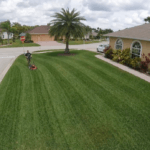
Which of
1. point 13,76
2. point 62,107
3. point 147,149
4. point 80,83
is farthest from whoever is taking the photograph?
point 13,76

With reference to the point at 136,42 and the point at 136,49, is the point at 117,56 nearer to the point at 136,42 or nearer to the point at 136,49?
the point at 136,49

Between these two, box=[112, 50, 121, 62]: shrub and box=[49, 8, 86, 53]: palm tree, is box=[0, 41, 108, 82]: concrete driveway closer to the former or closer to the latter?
box=[49, 8, 86, 53]: palm tree

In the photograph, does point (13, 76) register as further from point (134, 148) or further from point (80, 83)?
point (134, 148)

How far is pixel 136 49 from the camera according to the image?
574 inches

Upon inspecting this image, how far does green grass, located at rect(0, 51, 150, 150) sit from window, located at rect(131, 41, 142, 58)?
3628mm

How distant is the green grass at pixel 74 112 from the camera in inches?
217

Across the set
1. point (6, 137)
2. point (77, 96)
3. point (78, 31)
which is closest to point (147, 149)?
point (77, 96)

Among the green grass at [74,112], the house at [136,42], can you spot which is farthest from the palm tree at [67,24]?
the green grass at [74,112]

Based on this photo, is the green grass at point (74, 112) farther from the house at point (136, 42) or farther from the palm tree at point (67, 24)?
the palm tree at point (67, 24)

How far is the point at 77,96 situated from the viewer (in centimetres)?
881

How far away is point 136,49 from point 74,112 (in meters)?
10.5

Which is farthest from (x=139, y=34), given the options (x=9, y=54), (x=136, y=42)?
(x=9, y=54)

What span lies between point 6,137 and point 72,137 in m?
2.54

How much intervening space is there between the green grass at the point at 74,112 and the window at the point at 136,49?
363cm
